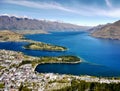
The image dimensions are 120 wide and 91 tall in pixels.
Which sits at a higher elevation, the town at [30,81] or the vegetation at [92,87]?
the vegetation at [92,87]

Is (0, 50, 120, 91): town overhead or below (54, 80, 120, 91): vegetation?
below

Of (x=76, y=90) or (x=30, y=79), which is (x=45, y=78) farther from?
(x=76, y=90)

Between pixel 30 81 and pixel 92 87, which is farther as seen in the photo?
pixel 30 81

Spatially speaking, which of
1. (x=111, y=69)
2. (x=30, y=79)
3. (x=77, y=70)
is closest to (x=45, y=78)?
(x=30, y=79)

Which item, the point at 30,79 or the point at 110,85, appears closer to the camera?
the point at 110,85

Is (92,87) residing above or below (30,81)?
above

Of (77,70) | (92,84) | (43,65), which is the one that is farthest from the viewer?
(43,65)

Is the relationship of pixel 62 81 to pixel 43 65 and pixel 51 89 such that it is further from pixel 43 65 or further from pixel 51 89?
pixel 43 65

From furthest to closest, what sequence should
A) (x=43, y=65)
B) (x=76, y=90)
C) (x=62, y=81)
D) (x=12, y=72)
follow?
(x=43, y=65), (x=12, y=72), (x=62, y=81), (x=76, y=90)

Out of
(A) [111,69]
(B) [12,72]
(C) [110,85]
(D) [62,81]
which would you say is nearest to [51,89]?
(D) [62,81]

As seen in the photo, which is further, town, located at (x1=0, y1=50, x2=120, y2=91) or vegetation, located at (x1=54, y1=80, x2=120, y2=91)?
town, located at (x1=0, y1=50, x2=120, y2=91)

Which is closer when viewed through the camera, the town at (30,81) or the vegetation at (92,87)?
the vegetation at (92,87)
